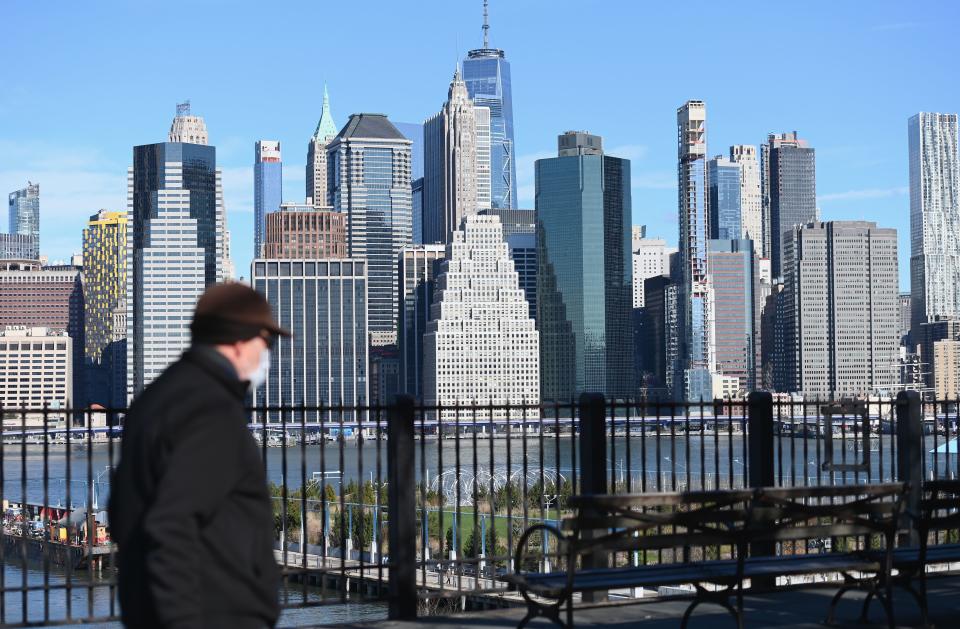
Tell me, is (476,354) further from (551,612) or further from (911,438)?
(551,612)

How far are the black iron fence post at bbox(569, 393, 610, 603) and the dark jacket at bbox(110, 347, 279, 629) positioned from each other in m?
4.85

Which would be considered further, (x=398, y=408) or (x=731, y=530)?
(x=398, y=408)

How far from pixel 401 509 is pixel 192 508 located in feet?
14.7

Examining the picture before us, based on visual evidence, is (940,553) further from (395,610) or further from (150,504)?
(150,504)

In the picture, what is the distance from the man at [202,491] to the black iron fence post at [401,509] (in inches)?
156

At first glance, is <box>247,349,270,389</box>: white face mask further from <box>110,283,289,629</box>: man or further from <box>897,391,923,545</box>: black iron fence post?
<box>897,391,923,545</box>: black iron fence post

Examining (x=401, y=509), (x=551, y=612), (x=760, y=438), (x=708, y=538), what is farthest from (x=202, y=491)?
(x=760, y=438)

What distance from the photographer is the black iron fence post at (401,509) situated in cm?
762

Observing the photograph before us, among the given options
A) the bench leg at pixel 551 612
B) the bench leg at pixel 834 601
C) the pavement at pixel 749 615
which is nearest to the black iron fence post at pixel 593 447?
the pavement at pixel 749 615

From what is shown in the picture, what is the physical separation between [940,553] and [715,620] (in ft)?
4.50

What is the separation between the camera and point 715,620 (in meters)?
7.99

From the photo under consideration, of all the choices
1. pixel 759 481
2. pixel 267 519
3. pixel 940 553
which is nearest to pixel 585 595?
pixel 759 481

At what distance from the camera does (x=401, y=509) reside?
7.76 m

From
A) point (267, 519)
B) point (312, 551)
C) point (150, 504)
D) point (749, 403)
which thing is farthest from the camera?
point (312, 551)
